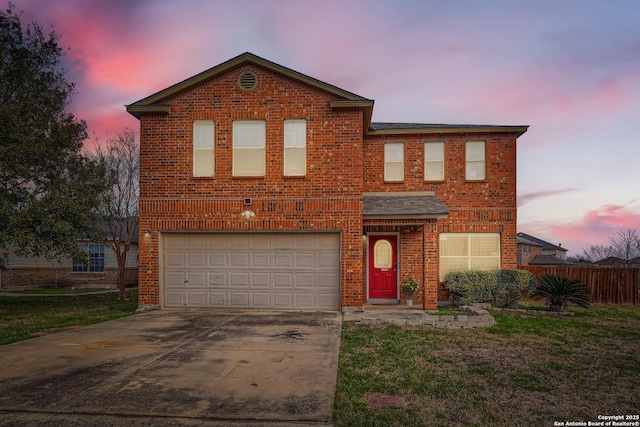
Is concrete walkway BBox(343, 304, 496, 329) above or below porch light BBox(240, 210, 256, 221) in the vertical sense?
below

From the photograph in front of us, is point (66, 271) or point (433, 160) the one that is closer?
point (433, 160)

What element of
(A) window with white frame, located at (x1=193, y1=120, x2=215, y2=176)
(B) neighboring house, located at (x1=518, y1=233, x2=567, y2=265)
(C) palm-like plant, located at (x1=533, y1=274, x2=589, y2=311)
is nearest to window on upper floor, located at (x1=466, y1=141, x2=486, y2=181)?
(C) palm-like plant, located at (x1=533, y1=274, x2=589, y2=311)

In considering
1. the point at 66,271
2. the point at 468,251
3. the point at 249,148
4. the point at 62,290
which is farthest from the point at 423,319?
the point at 66,271

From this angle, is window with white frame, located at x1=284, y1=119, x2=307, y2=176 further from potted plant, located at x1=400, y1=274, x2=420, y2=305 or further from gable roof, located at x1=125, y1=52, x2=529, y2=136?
potted plant, located at x1=400, y1=274, x2=420, y2=305

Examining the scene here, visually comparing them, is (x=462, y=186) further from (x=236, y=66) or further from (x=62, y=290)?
(x=62, y=290)

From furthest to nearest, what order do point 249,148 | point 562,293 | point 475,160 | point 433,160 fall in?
1. point 433,160
2. point 475,160
3. point 562,293
4. point 249,148

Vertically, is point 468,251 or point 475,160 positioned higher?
point 475,160

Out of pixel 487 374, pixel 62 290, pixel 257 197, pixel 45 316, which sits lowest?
pixel 62 290

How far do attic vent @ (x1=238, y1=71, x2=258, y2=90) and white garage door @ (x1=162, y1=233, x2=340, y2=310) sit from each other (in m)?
4.67

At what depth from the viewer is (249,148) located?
13039mm

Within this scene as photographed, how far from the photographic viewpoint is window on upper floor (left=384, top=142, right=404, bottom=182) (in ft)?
50.9

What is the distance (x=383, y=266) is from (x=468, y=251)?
318cm

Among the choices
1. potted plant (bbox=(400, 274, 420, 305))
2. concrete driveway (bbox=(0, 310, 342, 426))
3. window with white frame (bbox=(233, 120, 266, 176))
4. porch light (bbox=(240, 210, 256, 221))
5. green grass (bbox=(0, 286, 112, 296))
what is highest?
window with white frame (bbox=(233, 120, 266, 176))

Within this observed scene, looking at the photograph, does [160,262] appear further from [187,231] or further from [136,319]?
[136,319]
